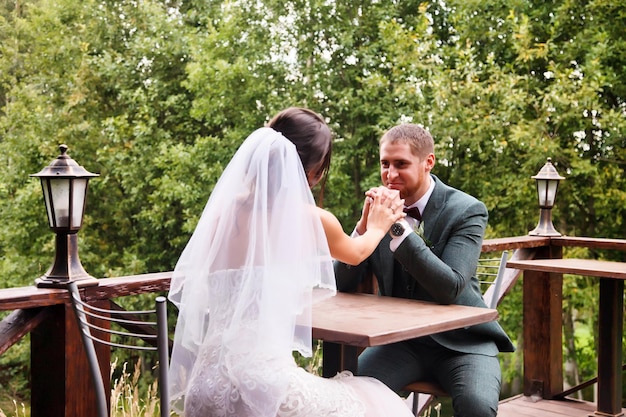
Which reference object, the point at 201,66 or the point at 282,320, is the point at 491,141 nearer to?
the point at 201,66

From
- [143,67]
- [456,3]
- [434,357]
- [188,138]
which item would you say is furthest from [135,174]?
[434,357]

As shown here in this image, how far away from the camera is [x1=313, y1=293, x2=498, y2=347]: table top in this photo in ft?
6.82

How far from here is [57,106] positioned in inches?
468

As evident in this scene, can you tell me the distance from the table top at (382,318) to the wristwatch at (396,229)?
0.23 m

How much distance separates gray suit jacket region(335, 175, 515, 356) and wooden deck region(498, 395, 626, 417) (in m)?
1.21

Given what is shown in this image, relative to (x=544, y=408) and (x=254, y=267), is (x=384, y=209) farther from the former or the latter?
(x=544, y=408)

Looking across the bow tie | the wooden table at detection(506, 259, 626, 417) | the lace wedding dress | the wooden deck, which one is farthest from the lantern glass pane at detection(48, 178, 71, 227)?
the wooden deck

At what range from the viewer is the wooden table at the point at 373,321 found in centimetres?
209

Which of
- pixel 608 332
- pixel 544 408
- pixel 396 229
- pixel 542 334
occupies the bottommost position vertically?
pixel 544 408

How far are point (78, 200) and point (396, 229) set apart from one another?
1.02 m

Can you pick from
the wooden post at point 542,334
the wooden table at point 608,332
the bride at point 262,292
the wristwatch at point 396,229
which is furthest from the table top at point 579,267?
the bride at point 262,292

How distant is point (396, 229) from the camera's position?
257 cm

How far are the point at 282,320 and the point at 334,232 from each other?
0.36m

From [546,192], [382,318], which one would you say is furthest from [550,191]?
[382,318]
